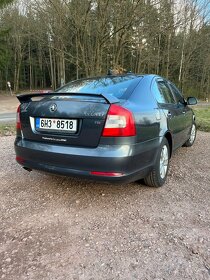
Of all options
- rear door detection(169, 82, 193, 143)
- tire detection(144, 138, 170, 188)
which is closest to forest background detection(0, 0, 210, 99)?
rear door detection(169, 82, 193, 143)

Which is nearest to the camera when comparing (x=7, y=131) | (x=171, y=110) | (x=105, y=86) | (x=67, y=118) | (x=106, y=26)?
(x=67, y=118)

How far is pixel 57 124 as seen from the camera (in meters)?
3.13

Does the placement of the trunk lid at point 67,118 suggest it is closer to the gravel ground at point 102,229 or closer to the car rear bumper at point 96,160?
the car rear bumper at point 96,160

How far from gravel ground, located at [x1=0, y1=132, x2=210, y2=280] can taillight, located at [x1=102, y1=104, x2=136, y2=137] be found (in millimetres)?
879

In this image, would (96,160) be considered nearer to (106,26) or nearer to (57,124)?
(57,124)

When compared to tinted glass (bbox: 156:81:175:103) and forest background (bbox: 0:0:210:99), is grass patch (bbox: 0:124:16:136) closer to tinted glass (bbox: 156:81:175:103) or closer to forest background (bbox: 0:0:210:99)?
tinted glass (bbox: 156:81:175:103)

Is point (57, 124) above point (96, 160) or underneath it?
above

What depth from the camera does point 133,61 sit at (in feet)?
85.1

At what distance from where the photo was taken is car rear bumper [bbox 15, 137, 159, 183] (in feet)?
9.59

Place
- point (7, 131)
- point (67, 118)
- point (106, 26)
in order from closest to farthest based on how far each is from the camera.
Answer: point (67, 118) < point (7, 131) < point (106, 26)

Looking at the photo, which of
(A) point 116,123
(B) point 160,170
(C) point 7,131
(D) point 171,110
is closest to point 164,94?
(D) point 171,110

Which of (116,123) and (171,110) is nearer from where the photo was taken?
(116,123)

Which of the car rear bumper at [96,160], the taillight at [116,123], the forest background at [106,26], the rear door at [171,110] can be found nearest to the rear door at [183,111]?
the rear door at [171,110]

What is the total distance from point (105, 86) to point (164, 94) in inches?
40.7
